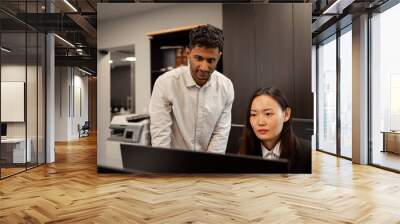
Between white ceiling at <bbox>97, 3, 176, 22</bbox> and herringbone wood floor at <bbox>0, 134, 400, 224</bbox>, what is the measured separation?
2.34 meters

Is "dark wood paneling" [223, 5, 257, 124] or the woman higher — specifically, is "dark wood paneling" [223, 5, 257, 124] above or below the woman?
above

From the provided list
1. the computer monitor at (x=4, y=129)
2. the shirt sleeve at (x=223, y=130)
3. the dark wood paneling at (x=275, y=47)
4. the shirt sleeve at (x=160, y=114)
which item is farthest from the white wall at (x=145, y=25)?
the computer monitor at (x=4, y=129)

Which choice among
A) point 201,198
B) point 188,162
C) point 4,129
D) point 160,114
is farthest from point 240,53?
point 4,129

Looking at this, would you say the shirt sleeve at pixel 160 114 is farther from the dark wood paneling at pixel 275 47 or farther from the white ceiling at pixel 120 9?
the dark wood paneling at pixel 275 47

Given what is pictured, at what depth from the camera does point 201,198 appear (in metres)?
4.21

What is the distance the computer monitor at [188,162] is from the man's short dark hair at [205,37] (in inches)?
59.9

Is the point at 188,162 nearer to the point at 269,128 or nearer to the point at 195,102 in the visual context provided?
the point at 195,102

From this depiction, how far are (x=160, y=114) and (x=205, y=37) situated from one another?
1.23 metres

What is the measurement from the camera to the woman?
5316 mm

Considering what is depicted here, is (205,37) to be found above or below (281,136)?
A: above

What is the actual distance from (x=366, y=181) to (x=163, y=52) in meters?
3.34

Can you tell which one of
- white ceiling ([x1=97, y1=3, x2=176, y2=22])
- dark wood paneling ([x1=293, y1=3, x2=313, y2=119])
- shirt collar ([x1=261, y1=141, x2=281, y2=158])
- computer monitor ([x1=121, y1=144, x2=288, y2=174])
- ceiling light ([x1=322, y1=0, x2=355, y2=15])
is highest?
ceiling light ([x1=322, y1=0, x2=355, y2=15])

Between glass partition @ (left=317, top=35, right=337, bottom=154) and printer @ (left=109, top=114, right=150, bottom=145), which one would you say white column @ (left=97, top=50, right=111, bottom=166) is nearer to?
printer @ (left=109, top=114, right=150, bottom=145)

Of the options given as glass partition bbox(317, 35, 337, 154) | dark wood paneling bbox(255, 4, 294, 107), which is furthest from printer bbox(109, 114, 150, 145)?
glass partition bbox(317, 35, 337, 154)
